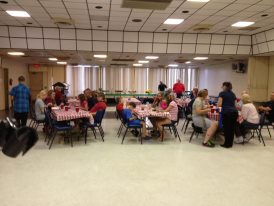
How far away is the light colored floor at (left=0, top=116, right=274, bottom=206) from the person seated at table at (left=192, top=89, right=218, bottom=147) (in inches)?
11.2

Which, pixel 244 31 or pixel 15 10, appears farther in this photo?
pixel 244 31

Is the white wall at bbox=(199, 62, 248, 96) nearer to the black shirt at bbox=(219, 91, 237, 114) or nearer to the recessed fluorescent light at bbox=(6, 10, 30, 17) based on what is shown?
the black shirt at bbox=(219, 91, 237, 114)

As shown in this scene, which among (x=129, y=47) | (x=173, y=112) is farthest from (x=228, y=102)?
(x=129, y=47)

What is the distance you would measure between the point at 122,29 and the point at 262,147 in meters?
5.15

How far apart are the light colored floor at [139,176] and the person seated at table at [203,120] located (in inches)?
11.2

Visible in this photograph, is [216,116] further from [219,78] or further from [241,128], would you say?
[219,78]

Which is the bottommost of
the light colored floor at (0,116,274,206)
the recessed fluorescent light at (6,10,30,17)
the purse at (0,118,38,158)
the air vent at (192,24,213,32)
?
the light colored floor at (0,116,274,206)

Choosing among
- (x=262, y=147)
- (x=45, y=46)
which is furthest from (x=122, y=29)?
(x=262, y=147)

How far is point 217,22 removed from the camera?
6672 mm

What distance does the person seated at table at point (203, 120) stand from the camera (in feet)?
18.0

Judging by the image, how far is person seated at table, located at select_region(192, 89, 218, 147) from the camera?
5.50m

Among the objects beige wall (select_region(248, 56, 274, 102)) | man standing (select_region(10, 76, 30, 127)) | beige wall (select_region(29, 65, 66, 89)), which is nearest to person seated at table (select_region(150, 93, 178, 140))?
man standing (select_region(10, 76, 30, 127))

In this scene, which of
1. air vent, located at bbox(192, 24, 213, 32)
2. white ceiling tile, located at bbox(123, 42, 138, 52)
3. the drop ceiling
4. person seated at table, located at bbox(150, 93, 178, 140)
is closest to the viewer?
the drop ceiling

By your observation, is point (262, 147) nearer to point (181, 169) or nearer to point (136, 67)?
point (181, 169)
